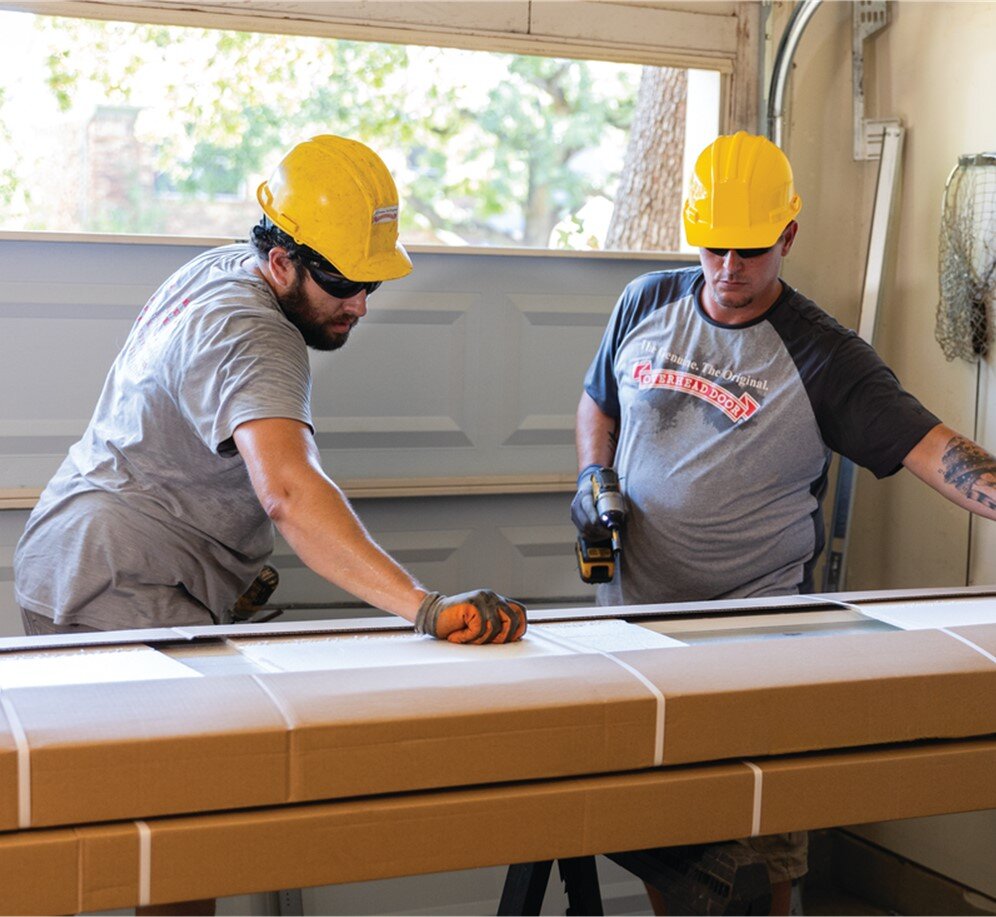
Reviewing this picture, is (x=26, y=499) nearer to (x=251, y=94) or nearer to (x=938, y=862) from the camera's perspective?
(x=938, y=862)

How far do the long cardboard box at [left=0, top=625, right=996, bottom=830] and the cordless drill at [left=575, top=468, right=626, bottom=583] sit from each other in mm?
885

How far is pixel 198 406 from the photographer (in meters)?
A: 2.07

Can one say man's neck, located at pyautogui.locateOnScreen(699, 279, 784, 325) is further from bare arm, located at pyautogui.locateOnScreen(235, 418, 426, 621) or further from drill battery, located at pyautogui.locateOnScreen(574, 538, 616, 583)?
bare arm, located at pyautogui.locateOnScreen(235, 418, 426, 621)

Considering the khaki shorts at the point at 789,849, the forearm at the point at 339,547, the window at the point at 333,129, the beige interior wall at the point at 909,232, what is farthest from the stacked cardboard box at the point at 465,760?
the window at the point at 333,129

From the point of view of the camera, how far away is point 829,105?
3.56 metres

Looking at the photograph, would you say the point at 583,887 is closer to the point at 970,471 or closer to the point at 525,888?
the point at 525,888

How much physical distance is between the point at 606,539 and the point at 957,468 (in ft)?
2.33

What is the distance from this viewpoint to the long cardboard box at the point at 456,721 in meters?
1.32

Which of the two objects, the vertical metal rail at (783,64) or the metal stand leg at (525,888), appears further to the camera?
the vertical metal rail at (783,64)

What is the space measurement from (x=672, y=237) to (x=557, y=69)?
26.5 ft

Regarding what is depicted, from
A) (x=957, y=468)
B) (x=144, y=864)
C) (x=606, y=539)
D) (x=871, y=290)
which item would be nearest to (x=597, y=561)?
(x=606, y=539)

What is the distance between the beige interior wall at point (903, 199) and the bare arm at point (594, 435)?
952 mm

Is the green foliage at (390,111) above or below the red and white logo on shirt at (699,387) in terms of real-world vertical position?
above

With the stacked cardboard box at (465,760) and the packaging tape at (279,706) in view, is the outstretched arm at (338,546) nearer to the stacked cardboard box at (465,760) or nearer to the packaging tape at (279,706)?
the stacked cardboard box at (465,760)
